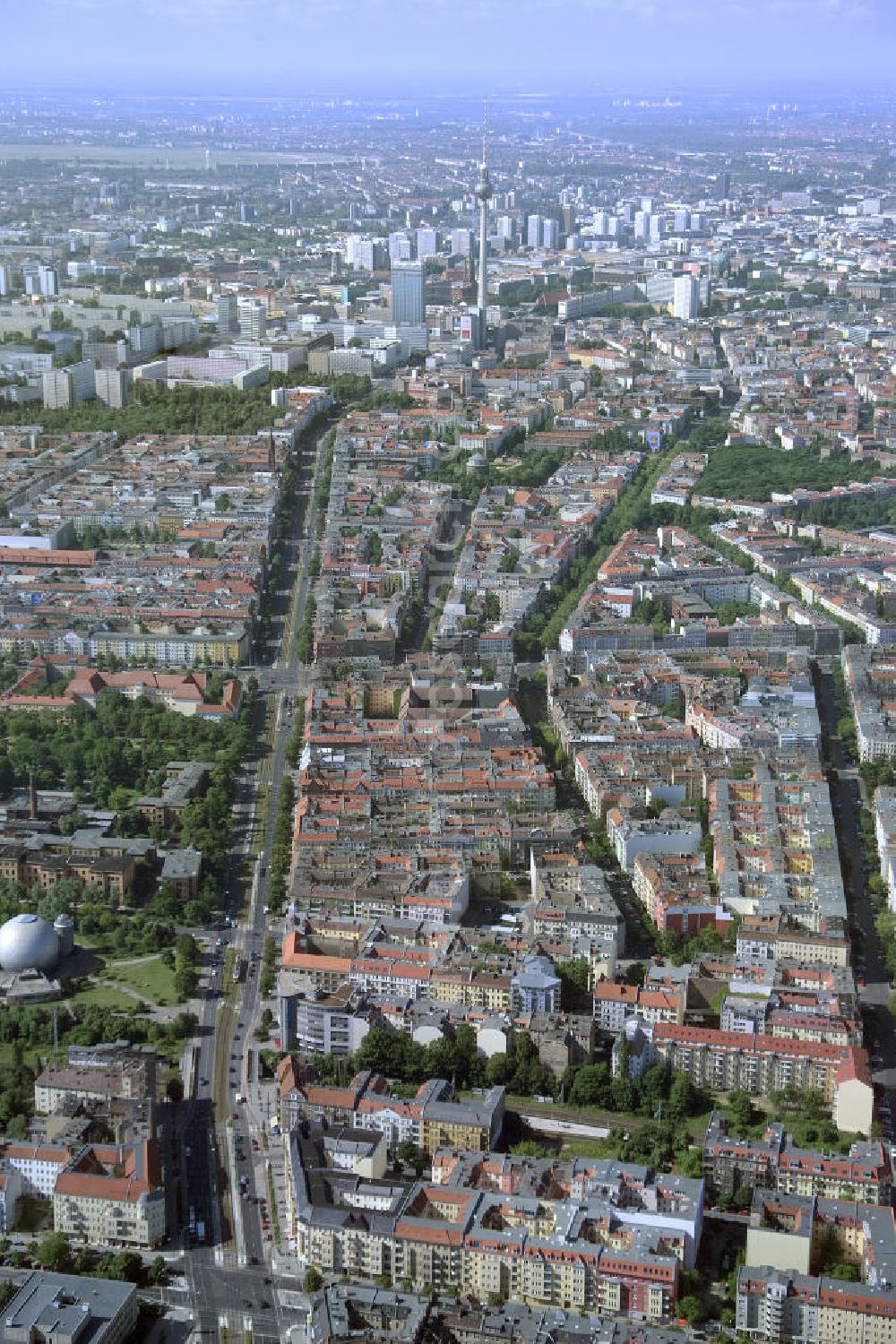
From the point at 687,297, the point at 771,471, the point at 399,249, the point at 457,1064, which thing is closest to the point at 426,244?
the point at 399,249

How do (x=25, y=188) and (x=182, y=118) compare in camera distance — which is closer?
(x=25, y=188)

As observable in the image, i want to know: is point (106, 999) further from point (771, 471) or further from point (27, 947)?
→ point (771, 471)

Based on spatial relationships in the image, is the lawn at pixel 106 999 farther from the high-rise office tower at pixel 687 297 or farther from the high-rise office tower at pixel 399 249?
the high-rise office tower at pixel 399 249

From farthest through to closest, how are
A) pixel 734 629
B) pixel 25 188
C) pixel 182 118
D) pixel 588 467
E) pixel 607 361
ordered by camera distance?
pixel 182 118
pixel 25 188
pixel 607 361
pixel 588 467
pixel 734 629

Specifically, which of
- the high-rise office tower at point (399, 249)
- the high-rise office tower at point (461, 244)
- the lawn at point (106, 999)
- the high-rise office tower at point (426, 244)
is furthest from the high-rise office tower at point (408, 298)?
the lawn at point (106, 999)

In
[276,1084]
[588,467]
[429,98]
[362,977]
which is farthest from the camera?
[429,98]

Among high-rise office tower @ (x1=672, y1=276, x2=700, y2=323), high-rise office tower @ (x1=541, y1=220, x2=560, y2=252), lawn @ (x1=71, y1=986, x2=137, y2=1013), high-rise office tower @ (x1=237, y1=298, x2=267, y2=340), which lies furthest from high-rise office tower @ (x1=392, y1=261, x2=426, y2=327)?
lawn @ (x1=71, y1=986, x2=137, y2=1013)

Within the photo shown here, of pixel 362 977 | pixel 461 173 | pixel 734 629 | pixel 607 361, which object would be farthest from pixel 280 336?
pixel 461 173

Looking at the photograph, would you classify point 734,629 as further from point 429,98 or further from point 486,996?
point 429,98
